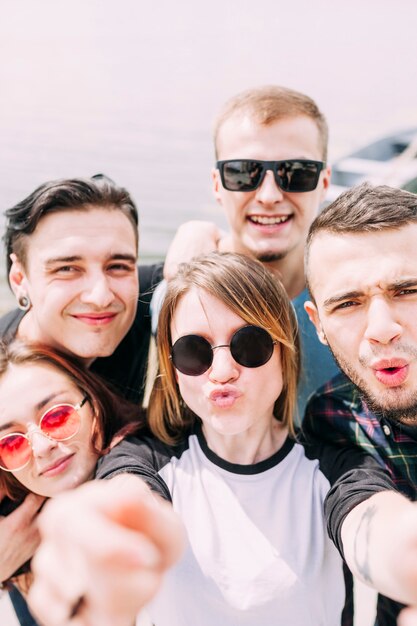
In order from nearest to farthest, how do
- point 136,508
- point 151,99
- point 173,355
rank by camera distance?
1. point 136,508
2. point 173,355
3. point 151,99

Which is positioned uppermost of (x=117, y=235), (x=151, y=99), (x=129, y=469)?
(x=151, y=99)

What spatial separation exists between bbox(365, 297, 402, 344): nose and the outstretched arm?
47 cm

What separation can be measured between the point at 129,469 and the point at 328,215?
1.13 meters

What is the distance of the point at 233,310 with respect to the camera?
6.01ft

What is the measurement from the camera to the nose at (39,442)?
6.44ft

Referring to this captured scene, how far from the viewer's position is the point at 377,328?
170 cm

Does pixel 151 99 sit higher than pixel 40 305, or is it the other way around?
pixel 151 99

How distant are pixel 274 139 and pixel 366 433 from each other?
1.49 meters

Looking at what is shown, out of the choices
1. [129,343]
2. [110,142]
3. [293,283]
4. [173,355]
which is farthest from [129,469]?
[110,142]

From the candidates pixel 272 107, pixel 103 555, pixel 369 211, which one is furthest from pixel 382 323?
pixel 272 107

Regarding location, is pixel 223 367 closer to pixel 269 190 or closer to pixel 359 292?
pixel 359 292

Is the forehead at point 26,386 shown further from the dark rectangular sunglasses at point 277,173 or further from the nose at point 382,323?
the dark rectangular sunglasses at point 277,173

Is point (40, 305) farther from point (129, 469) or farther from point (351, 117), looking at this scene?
point (351, 117)

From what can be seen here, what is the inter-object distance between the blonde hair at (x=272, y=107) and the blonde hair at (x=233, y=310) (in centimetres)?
107
